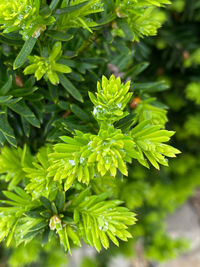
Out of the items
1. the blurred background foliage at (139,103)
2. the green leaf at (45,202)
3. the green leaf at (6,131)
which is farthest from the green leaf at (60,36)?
the green leaf at (45,202)

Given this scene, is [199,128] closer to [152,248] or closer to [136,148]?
[152,248]

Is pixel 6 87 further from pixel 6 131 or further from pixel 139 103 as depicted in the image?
pixel 139 103

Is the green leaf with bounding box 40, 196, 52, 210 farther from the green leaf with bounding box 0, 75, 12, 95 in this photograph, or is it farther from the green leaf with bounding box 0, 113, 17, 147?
the green leaf with bounding box 0, 75, 12, 95

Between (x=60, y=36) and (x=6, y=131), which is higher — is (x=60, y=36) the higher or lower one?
the higher one

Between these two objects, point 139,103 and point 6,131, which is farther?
point 139,103

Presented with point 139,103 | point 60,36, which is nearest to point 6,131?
point 60,36

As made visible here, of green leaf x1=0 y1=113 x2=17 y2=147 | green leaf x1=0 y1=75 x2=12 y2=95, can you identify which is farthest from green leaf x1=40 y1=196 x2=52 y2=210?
green leaf x1=0 y1=75 x2=12 y2=95

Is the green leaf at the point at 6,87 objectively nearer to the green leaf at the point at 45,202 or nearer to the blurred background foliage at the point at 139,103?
the blurred background foliage at the point at 139,103

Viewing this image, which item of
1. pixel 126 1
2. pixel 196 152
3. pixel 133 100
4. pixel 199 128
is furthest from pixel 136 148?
pixel 196 152
